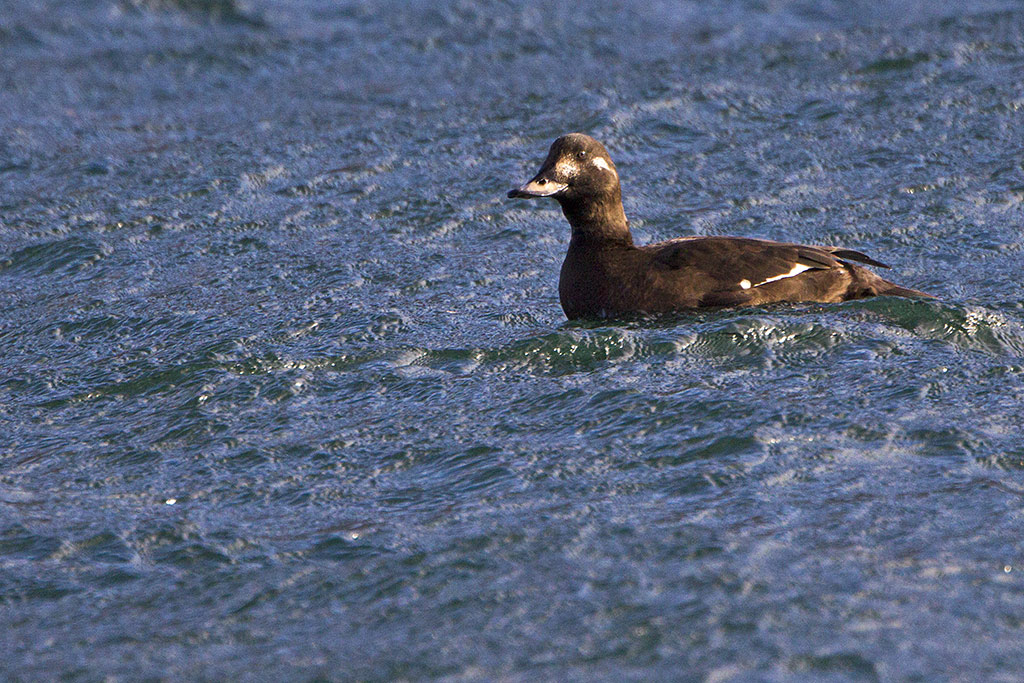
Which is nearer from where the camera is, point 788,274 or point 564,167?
point 788,274

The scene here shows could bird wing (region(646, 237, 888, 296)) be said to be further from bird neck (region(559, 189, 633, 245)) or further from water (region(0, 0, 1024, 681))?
bird neck (region(559, 189, 633, 245))

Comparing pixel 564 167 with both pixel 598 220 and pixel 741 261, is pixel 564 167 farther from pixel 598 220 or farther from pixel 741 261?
pixel 741 261

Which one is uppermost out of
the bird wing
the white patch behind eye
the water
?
the white patch behind eye

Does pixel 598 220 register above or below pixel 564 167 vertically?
below

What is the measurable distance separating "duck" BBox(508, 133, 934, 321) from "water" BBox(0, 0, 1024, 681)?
12 centimetres

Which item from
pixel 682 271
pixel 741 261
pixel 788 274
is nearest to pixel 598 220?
pixel 682 271

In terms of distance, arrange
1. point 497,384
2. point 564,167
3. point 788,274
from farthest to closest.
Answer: point 564,167 < point 788,274 < point 497,384

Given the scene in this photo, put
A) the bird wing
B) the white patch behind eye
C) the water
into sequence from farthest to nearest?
the white patch behind eye → the bird wing → the water

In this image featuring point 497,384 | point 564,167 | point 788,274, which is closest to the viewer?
point 497,384

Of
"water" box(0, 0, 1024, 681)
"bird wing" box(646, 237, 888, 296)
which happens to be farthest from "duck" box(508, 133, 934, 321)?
"water" box(0, 0, 1024, 681)

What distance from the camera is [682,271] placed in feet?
23.7

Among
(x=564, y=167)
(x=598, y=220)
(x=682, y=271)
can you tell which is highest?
(x=564, y=167)

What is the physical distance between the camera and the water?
4.77 metres

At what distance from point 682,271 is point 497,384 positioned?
1188mm
